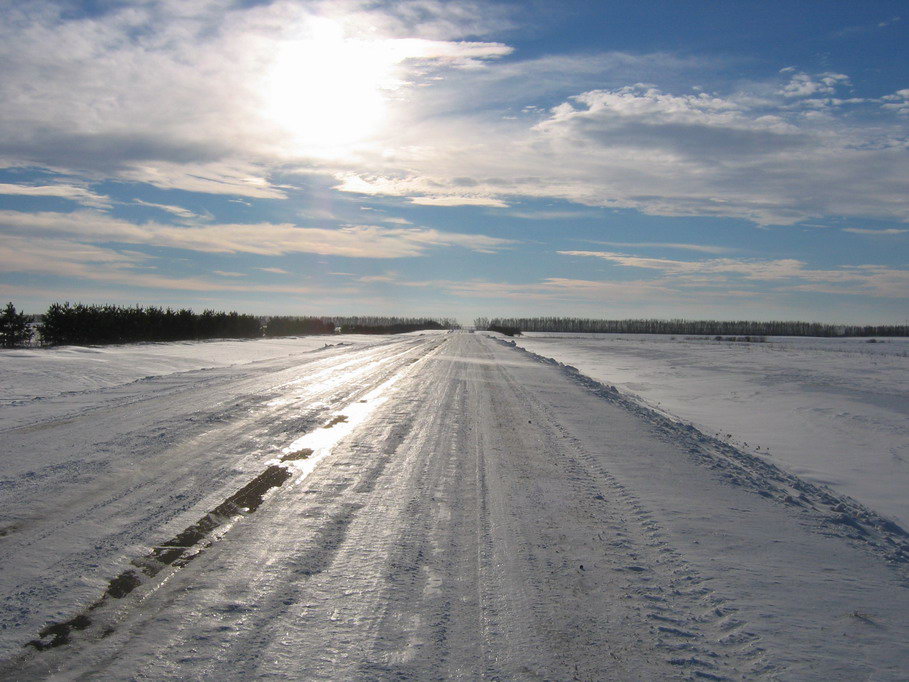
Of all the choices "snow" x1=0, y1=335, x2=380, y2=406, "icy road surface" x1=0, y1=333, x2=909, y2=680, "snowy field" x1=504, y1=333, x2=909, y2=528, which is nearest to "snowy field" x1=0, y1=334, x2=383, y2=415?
"snow" x1=0, y1=335, x2=380, y2=406

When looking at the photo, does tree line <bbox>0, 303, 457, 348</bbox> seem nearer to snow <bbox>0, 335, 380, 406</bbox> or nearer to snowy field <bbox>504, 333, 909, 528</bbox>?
snow <bbox>0, 335, 380, 406</bbox>

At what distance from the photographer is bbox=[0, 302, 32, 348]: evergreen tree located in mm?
26984

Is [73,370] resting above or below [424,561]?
above

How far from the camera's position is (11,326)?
27.2m

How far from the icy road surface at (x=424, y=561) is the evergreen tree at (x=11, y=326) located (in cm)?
2301

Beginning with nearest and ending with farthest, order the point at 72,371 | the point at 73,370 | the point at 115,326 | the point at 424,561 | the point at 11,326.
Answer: the point at 424,561, the point at 72,371, the point at 73,370, the point at 11,326, the point at 115,326

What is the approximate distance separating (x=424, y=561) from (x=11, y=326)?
98.4ft

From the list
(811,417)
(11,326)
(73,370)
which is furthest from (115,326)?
(811,417)

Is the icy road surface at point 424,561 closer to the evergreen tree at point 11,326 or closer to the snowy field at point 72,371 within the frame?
the snowy field at point 72,371

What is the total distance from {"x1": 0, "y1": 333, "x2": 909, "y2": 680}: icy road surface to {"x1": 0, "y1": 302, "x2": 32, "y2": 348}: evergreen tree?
23009 millimetres

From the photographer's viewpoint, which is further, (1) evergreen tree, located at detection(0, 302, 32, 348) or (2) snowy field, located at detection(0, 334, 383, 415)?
(1) evergreen tree, located at detection(0, 302, 32, 348)

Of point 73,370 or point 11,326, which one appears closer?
point 73,370

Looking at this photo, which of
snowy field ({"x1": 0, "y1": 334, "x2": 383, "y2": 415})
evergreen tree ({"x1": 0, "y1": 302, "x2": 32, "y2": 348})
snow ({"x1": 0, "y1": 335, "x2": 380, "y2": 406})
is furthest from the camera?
evergreen tree ({"x1": 0, "y1": 302, "x2": 32, "y2": 348})

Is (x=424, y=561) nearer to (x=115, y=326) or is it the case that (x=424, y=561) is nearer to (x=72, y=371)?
(x=72, y=371)
